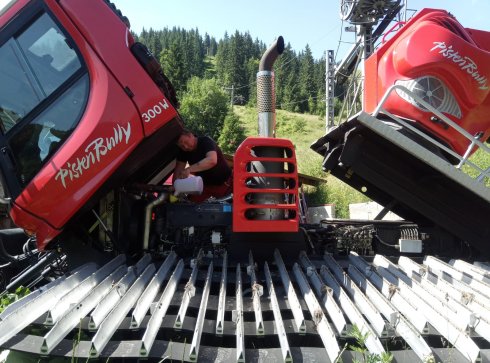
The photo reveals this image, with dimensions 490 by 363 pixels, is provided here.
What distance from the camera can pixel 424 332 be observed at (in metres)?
2.38

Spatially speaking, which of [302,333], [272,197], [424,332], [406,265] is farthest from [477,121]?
[302,333]

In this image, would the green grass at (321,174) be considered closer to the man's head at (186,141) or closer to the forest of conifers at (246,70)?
the man's head at (186,141)

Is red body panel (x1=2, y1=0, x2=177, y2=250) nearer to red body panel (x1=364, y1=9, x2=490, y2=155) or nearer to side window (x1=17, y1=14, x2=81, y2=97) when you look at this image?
side window (x1=17, y1=14, x2=81, y2=97)

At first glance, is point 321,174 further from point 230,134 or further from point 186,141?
point 230,134

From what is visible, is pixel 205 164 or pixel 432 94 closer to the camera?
pixel 432 94

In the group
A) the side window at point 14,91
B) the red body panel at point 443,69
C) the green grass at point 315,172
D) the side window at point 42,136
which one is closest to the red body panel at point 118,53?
the side window at point 42,136

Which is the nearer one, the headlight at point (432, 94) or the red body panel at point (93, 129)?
the red body panel at point (93, 129)

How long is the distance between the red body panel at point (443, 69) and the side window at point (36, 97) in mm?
3067

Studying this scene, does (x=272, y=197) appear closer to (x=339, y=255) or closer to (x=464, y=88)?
(x=339, y=255)

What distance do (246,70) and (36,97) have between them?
100m

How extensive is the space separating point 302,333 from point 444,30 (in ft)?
11.0

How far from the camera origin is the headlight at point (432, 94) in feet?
14.1

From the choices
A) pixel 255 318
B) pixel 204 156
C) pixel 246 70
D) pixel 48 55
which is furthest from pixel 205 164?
pixel 246 70

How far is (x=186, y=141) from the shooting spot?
420cm
